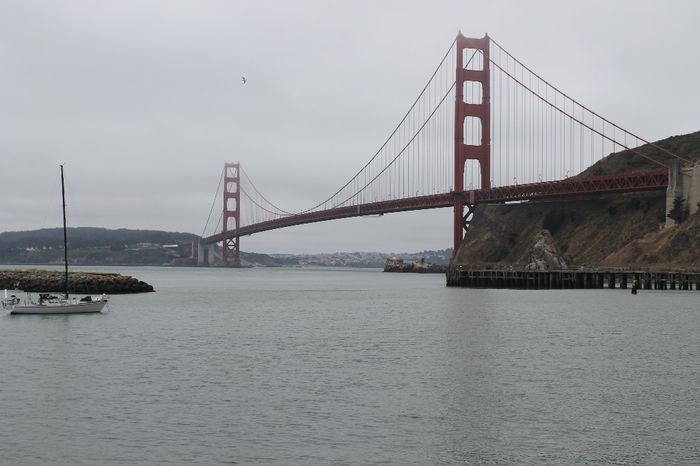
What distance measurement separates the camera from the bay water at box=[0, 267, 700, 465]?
18.5 m

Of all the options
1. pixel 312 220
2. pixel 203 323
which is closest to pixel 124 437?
pixel 203 323

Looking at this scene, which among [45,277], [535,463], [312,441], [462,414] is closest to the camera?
[535,463]

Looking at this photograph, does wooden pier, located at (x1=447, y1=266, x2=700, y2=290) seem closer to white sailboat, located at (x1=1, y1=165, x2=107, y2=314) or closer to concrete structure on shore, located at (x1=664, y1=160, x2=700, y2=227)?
concrete structure on shore, located at (x1=664, y1=160, x2=700, y2=227)

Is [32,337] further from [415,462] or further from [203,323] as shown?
[415,462]

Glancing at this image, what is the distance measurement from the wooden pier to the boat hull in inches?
2057

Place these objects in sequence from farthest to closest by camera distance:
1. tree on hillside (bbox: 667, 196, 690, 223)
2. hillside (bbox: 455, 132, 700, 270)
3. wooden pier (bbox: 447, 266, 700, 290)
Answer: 1. tree on hillside (bbox: 667, 196, 690, 223)
2. hillside (bbox: 455, 132, 700, 270)
3. wooden pier (bbox: 447, 266, 700, 290)

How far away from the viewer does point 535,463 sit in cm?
1744

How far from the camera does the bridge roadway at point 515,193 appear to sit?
100562 millimetres

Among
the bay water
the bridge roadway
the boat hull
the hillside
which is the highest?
the bridge roadway

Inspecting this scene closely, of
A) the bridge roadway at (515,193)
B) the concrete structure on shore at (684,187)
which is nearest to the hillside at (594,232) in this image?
the concrete structure on shore at (684,187)

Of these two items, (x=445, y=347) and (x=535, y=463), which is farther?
(x=445, y=347)

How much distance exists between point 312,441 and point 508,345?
775 inches

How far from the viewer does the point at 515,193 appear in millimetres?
112438

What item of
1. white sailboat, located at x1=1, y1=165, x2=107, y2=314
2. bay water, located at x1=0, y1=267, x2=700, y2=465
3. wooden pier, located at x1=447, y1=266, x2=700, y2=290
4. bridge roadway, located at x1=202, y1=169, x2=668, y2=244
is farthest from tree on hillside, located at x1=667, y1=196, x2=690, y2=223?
white sailboat, located at x1=1, y1=165, x2=107, y2=314
